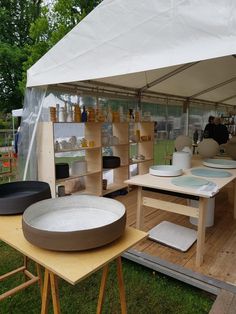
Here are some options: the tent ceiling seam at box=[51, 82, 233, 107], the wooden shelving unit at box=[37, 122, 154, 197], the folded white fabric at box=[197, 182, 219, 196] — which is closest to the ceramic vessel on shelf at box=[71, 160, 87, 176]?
the wooden shelving unit at box=[37, 122, 154, 197]

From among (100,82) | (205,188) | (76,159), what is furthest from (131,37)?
(76,159)

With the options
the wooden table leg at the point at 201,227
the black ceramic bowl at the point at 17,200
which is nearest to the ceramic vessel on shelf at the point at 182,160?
the wooden table leg at the point at 201,227

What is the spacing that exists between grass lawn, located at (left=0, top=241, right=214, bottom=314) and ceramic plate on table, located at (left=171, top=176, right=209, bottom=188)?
2.65 feet

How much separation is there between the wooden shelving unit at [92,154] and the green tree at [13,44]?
31.2 feet

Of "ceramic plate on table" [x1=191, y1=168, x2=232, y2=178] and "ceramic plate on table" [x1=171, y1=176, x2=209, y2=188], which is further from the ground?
"ceramic plate on table" [x1=191, y1=168, x2=232, y2=178]

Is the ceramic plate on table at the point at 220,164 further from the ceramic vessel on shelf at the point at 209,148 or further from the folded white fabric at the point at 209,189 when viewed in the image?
the folded white fabric at the point at 209,189

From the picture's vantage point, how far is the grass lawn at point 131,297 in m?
1.74

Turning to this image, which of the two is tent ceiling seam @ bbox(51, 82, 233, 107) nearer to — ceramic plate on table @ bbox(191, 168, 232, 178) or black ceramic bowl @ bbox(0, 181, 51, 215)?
ceramic plate on table @ bbox(191, 168, 232, 178)

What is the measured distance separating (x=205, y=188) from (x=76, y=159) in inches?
98.1

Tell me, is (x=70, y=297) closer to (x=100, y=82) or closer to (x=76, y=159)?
(x=76, y=159)

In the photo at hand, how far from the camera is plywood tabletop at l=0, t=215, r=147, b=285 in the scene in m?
0.80

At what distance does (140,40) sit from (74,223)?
5.12ft

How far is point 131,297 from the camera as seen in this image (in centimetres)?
185

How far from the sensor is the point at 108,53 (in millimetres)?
2113
